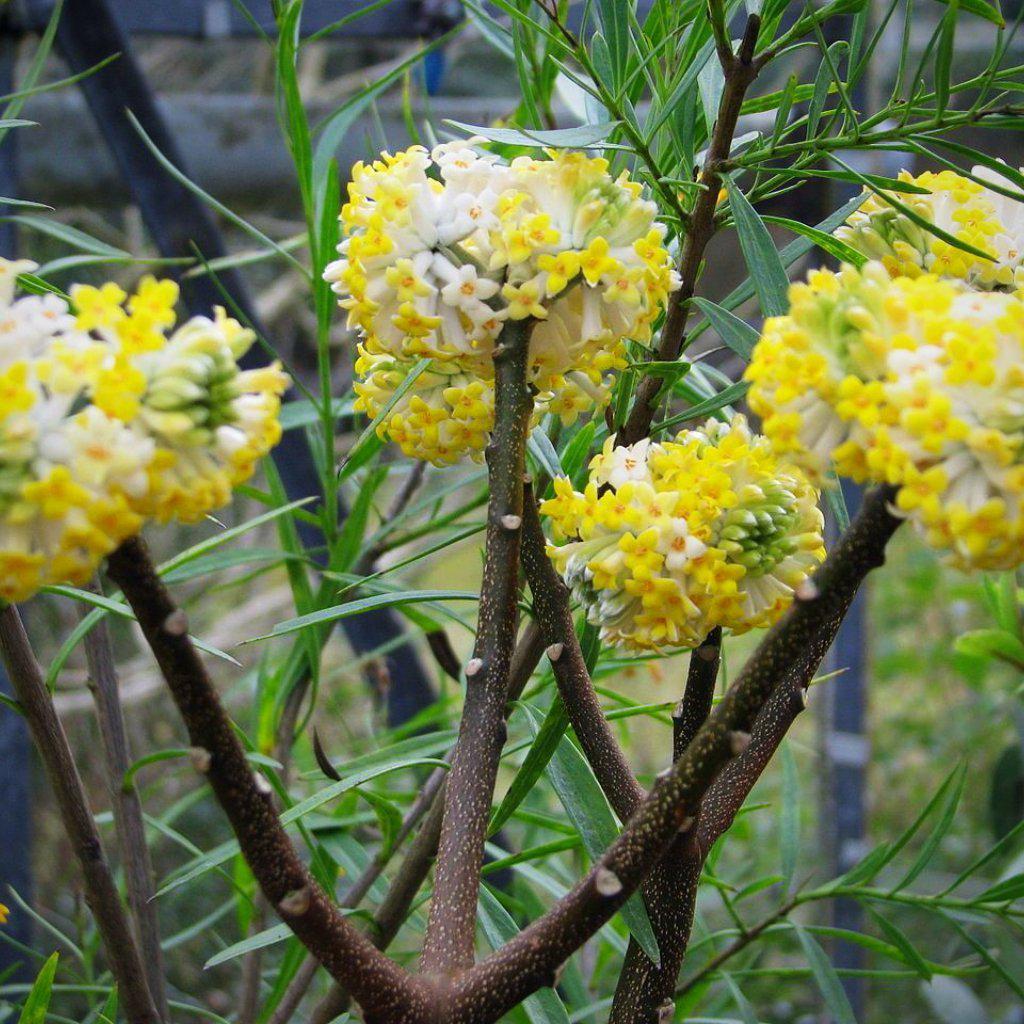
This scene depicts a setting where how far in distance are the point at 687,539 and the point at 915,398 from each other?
0.08 m

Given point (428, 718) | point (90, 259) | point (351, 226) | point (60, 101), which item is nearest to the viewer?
point (351, 226)

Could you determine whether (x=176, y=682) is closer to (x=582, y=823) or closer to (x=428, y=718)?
(x=582, y=823)

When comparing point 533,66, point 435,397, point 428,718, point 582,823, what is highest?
point 533,66

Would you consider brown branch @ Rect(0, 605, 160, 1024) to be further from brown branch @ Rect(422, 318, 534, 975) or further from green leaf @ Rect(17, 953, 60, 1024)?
brown branch @ Rect(422, 318, 534, 975)

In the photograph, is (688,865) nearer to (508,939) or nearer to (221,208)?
(508,939)

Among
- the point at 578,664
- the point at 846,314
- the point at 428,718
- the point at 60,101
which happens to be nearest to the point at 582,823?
the point at 578,664

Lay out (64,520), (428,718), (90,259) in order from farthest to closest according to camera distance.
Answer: (428,718) < (90,259) < (64,520)

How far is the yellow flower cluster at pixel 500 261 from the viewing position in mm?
276

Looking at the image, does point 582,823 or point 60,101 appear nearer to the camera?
point 582,823

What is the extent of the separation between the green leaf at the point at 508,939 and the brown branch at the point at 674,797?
0.05m

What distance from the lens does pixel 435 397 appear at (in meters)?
0.32

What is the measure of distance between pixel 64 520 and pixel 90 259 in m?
0.29

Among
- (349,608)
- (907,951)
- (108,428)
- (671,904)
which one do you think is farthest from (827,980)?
(108,428)

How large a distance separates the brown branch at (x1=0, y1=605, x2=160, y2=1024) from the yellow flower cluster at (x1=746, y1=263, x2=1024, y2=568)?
0.23 meters
